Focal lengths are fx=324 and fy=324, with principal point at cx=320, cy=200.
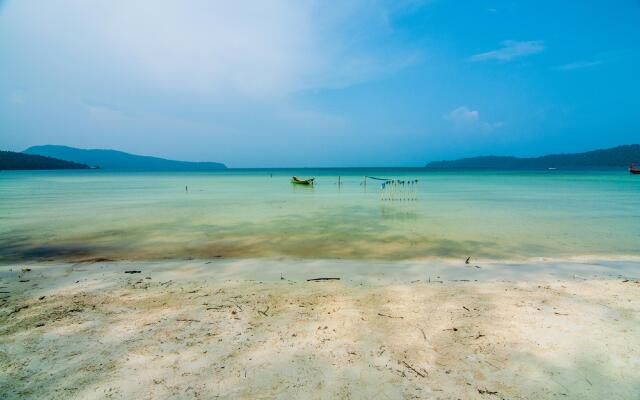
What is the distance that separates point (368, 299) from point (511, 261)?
6.04 meters

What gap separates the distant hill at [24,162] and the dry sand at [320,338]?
20465 centimetres

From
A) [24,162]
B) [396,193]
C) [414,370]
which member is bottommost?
[396,193]

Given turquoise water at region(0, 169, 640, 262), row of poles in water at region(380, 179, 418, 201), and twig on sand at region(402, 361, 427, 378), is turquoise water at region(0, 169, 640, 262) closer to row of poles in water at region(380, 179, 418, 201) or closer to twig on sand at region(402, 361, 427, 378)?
twig on sand at region(402, 361, 427, 378)

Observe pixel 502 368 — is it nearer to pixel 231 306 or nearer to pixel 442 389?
pixel 442 389

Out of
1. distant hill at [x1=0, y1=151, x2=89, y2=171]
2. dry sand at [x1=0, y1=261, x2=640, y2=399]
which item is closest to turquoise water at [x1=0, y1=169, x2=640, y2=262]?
dry sand at [x1=0, y1=261, x2=640, y2=399]

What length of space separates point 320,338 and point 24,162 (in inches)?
8534

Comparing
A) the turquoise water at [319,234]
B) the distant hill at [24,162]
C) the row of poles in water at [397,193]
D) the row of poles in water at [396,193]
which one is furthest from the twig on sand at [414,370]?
the distant hill at [24,162]

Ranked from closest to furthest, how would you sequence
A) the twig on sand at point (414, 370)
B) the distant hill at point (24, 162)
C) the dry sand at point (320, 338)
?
the dry sand at point (320, 338) → the twig on sand at point (414, 370) → the distant hill at point (24, 162)

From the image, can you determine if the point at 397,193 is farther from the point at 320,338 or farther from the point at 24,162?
the point at 24,162

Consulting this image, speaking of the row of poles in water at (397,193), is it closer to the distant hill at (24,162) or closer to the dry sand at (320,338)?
the dry sand at (320,338)

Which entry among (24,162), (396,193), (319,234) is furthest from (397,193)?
(24,162)

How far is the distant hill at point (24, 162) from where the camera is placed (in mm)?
153625

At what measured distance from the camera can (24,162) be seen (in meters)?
162

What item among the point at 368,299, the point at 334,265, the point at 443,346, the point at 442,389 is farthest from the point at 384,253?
the point at 442,389
